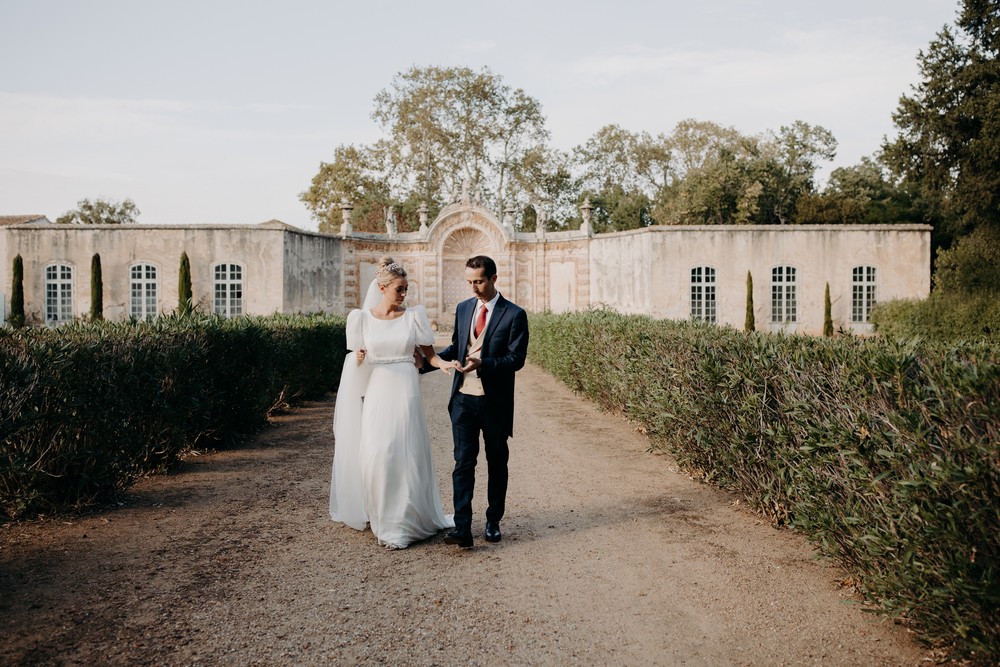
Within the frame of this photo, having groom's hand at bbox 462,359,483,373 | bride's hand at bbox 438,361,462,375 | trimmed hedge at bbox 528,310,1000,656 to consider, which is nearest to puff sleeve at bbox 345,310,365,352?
bride's hand at bbox 438,361,462,375

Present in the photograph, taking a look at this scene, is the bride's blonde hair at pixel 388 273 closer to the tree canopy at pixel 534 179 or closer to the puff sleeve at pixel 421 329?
the puff sleeve at pixel 421 329

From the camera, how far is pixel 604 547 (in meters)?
4.66

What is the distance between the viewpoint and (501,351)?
478cm

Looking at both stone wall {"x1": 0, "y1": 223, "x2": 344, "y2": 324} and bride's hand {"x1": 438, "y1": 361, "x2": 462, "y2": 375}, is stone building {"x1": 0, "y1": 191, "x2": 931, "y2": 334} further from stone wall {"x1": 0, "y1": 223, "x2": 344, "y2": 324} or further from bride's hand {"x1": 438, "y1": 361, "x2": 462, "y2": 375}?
bride's hand {"x1": 438, "y1": 361, "x2": 462, "y2": 375}

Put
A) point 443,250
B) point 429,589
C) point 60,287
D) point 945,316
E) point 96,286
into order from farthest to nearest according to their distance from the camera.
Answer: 1. point 443,250
2. point 60,287
3. point 96,286
4. point 945,316
5. point 429,589

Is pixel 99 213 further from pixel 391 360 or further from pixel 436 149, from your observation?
pixel 391 360

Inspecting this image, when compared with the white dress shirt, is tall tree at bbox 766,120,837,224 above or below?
above

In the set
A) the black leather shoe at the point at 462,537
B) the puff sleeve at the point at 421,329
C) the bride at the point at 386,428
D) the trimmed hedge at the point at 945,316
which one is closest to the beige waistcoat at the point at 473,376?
the bride at the point at 386,428

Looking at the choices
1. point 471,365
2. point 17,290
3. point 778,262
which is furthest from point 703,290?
point 17,290

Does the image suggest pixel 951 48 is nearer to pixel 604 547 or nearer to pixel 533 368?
pixel 533 368

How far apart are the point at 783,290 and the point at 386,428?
2292cm

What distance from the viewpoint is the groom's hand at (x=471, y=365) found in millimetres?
4504

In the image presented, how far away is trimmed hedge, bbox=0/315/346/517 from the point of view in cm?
475

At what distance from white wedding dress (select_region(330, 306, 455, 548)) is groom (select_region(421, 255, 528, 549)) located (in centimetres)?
28
